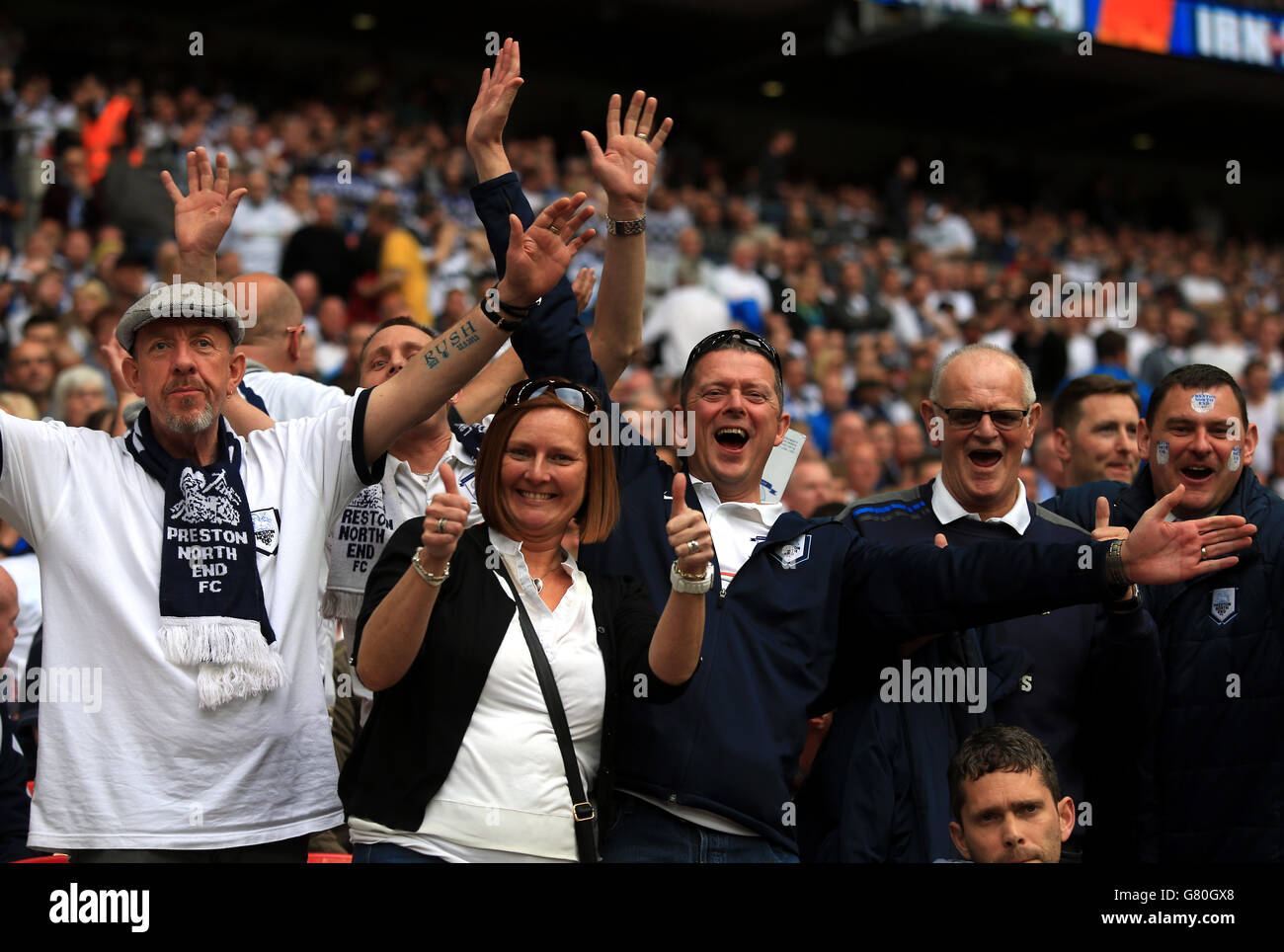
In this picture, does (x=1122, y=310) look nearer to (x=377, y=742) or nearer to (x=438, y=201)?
(x=438, y=201)

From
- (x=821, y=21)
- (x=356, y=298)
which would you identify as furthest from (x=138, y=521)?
(x=821, y=21)

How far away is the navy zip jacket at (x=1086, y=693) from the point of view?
361 centimetres

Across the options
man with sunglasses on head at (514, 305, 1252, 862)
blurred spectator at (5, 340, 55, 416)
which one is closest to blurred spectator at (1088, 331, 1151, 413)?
man with sunglasses on head at (514, 305, 1252, 862)

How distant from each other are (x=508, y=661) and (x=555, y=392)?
63 centimetres

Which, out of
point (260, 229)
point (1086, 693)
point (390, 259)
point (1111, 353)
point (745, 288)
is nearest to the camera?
point (1086, 693)

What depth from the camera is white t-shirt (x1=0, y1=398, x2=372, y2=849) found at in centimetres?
304

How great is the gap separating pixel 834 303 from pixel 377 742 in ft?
36.1

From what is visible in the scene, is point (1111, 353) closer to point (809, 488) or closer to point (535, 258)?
point (809, 488)

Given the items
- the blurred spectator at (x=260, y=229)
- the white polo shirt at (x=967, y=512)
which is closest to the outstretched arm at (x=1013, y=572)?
the white polo shirt at (x=967, y=512)

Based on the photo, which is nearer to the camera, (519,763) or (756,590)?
(519,763)

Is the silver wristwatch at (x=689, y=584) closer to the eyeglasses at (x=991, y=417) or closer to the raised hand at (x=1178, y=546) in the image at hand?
the raised hand at (x=1178, y=546)

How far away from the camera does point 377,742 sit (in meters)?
3.09

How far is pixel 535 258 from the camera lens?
3.43 meters

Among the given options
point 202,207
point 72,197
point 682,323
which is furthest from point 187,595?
point 72,197
